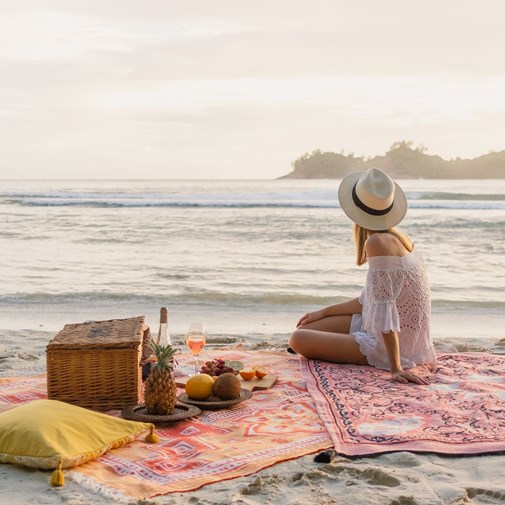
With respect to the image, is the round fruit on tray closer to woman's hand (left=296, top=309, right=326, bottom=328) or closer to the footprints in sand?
woman's hand (left=296, top=309, right=326, bottom=328)

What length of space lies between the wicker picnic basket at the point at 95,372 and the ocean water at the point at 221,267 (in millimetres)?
2660

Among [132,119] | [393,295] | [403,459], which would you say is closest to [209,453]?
[403,459]

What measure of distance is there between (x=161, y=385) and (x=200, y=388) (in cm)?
47

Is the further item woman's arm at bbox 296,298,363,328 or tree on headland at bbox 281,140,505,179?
tree on headland at bbox 281,140,505,179

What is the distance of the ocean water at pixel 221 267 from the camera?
344 inches

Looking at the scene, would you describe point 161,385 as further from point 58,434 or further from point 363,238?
point 363,238

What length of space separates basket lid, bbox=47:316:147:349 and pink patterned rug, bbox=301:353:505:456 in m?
1.20

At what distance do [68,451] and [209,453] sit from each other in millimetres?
698

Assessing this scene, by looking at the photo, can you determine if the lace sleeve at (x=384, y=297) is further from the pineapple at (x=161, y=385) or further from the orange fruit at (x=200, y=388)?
the pineapple at (x=161, y=385)

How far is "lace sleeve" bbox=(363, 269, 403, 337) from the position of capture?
210 inches

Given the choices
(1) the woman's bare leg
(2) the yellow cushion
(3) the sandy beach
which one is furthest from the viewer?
(1) the woman's bare leg

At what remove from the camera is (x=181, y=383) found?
520cm

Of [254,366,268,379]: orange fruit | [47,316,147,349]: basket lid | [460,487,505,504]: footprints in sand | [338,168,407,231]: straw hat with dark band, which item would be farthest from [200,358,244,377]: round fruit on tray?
[460,487,505,504]: footprints in sand

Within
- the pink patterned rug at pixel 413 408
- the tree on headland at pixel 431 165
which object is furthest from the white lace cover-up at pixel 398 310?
the tree on headland at pixel 431 165
